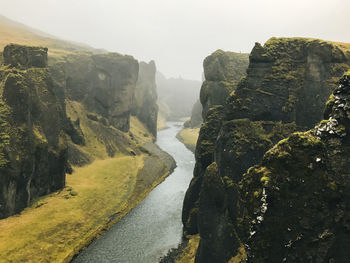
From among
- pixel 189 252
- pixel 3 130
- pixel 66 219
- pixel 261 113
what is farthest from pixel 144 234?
pixel 3 130

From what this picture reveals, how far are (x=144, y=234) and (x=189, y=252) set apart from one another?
529 inches

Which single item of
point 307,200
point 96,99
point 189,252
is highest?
point 307,200

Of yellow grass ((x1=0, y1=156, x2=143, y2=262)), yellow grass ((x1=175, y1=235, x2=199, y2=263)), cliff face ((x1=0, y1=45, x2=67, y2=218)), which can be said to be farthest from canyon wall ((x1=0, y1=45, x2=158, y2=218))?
yellow grass ((x1=175, y1=235, x2=199, y2=263))

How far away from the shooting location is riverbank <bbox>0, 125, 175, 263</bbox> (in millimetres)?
41812

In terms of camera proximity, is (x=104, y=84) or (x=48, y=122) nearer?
(x=48, y=122)

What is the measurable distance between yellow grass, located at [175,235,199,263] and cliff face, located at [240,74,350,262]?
24.0m

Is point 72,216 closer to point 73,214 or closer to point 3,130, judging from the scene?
point 73,214

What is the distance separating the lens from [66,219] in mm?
51375

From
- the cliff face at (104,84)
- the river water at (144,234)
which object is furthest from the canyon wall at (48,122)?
the river water at (144,234)

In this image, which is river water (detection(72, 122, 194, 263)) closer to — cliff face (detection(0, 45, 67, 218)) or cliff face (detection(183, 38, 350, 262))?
cliff face (detection(183, 38, 350, 262))

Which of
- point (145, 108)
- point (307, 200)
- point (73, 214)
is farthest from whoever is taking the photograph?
point (145, 108)

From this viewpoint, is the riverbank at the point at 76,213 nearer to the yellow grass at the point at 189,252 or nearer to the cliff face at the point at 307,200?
the yellow grass at the point at 189,252

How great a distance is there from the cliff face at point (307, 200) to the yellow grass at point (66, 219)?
36.5 meters

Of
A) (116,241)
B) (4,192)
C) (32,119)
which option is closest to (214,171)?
(116,241)
